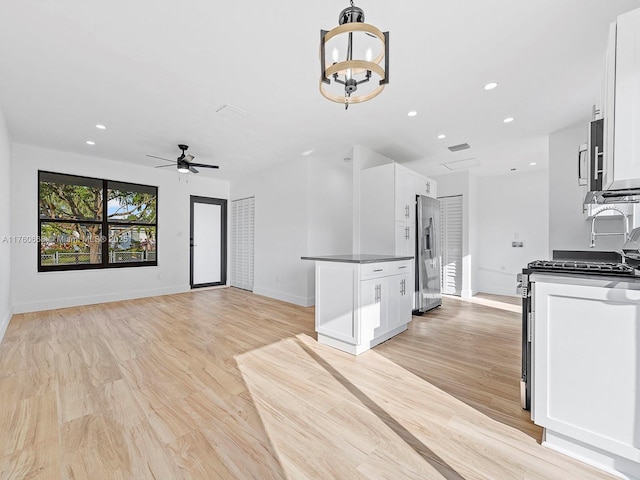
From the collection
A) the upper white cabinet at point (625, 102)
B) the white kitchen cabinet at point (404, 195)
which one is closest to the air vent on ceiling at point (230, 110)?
the white kitchen cabinet at point (404, 195)

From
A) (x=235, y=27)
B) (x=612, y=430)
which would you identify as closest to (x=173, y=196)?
(x=235, y=27)

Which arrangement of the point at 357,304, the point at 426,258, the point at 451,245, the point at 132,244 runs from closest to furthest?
1. the point at 357,304
2. the point at 426,258
3. the point at 132,244
4. the point at 451,245

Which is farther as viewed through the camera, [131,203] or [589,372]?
[131,203]

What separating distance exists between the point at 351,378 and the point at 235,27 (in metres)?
2.77

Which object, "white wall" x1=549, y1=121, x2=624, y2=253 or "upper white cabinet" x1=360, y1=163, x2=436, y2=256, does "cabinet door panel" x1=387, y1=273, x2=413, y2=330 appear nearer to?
"upper white cabinet" x1=360, y1=163, x2=436, y2=256

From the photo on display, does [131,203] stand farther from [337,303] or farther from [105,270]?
[337,303]

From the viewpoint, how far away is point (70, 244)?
16.4 feet

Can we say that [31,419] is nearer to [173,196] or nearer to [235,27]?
[235,27]

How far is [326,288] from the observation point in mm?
3047

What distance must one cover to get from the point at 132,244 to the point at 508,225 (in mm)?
7596

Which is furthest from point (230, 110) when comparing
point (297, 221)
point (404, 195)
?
point (404, 195)

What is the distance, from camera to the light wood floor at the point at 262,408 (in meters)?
1.44

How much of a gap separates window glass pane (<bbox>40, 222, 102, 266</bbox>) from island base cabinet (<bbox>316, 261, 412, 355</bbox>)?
463 centimetres

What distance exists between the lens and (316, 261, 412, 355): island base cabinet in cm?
279
